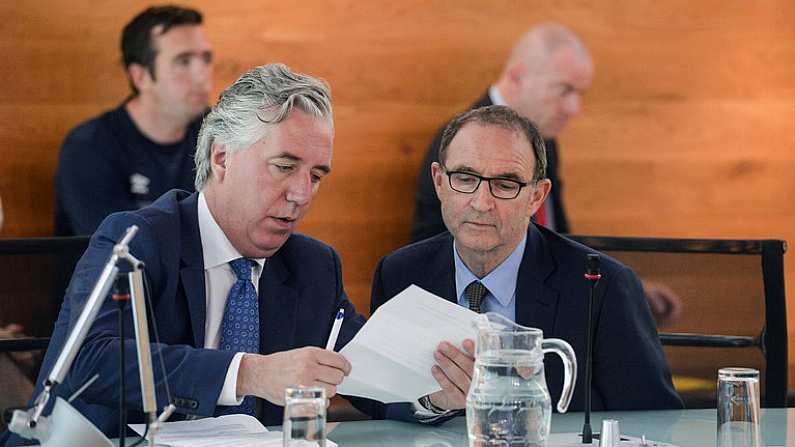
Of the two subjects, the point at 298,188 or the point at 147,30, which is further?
the point at 147,30

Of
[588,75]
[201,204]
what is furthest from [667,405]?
[588,75]

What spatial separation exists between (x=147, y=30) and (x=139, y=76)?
161 millimetres

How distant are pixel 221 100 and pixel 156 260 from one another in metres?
0.35

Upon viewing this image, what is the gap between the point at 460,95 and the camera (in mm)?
4699

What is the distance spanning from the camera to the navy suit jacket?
6.63ft

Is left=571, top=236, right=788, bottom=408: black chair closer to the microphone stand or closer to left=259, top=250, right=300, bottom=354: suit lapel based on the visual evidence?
left=259, top=250, right=300, bottom=354: suit lapel

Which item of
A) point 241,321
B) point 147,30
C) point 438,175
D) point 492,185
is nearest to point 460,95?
point 147,30

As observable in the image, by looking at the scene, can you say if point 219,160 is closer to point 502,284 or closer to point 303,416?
point 502,284

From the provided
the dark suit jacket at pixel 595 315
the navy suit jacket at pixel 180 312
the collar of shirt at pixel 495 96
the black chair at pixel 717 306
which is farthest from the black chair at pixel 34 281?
the collar of shirt at pixel 495 96

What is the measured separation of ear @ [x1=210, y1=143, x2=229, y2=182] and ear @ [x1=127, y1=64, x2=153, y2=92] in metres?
1.86

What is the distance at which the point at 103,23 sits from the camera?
13.9ft

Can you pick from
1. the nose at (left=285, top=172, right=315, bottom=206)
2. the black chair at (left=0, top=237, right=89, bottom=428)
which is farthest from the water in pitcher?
the black chair at (left=0, top=237, right=89, bottom=428)

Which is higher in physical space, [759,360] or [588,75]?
[588,75]

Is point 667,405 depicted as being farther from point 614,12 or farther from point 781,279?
point 614,12
